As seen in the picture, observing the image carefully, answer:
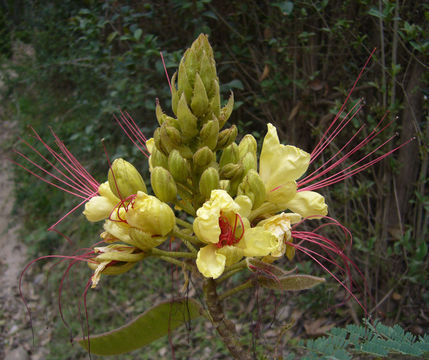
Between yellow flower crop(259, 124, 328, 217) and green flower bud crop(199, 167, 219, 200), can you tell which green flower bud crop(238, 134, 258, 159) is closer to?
yellow flower crop(259, 124, 328, 217)

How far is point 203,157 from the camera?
102cm

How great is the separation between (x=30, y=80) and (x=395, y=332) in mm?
5063

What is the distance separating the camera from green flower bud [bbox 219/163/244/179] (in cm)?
106

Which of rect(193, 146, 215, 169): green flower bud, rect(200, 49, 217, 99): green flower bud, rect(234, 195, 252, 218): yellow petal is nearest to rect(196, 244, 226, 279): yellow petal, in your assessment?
rect(234, 195, 252, 218): yellow petal

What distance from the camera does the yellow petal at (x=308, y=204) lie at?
108 centimetres

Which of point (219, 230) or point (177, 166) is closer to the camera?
point (219, 230)

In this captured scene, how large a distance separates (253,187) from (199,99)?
27cm

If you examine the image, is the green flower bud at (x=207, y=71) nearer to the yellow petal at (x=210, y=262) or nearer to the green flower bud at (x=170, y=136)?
the green flower bud at (x=170, y=136)

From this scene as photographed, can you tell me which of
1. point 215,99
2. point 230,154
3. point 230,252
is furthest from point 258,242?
point 215,99

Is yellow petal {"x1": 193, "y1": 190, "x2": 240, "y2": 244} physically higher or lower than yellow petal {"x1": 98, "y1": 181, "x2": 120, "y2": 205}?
higher

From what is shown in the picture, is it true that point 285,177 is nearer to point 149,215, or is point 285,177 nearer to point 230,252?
point 230,252

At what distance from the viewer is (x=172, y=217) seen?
1005mm

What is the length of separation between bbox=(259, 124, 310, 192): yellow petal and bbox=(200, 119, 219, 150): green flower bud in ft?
0.58

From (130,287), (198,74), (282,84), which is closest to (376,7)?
(282,84)
